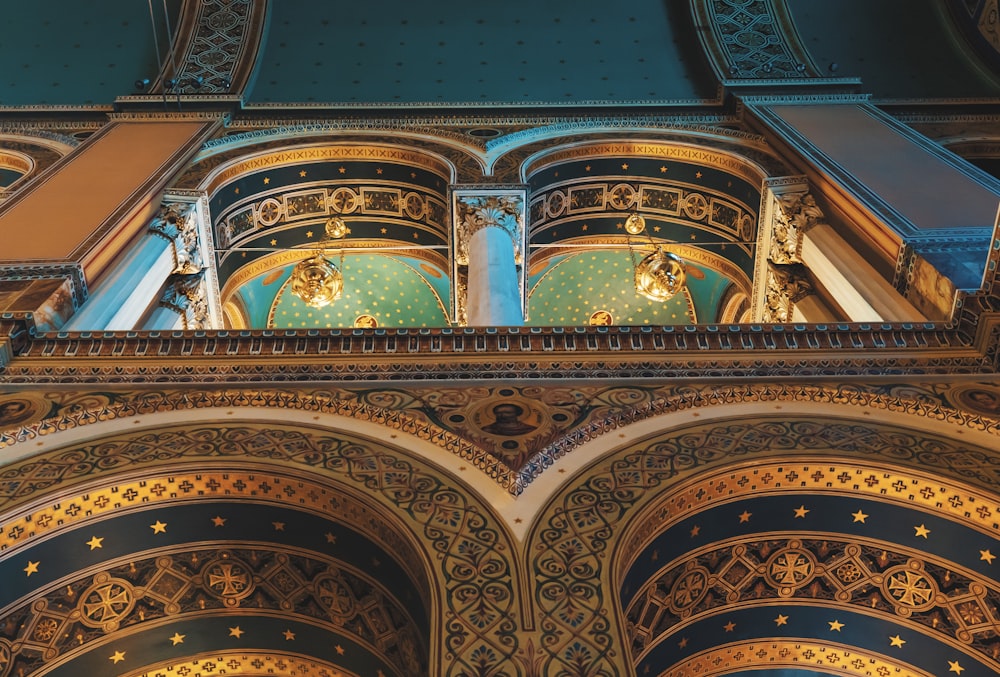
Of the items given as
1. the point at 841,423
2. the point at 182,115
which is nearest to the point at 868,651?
the point at 841,423

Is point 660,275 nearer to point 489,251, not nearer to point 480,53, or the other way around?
point 489,251

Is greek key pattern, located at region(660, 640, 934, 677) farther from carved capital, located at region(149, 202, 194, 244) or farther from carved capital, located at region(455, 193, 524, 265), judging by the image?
carved capital, located at region(149, 202, 194, 244)

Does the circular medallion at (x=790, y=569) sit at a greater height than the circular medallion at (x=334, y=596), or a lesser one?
greater

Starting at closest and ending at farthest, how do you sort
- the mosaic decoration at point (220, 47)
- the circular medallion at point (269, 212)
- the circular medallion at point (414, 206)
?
the circular medallion at point (269, 212)
the circular medallion at point (414, 206)
the mosaic decoration at point (220, 47)

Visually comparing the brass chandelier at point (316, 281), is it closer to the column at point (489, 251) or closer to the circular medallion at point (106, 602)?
the column at point (489, 251)

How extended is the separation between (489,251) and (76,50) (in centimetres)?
794

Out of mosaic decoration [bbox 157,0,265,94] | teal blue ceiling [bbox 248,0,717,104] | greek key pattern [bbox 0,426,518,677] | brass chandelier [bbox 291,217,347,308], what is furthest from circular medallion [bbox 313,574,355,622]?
mosaic decoration [bbox 157,0,265,94]

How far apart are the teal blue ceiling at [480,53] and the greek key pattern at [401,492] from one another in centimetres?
788

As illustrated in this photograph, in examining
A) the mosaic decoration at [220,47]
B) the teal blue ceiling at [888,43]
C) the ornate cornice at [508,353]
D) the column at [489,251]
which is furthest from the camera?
the teal blue ceiling at [888,43]

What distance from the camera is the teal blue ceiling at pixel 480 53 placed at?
42.4 ft

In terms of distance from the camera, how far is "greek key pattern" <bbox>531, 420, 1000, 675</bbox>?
447cm

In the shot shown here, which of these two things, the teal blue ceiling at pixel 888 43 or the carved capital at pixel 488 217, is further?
the teal blue ceiling at pixel 888 43

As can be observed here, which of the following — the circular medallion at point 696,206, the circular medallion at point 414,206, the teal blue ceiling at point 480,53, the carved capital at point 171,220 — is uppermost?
the teal blue ceiling at point 480,53

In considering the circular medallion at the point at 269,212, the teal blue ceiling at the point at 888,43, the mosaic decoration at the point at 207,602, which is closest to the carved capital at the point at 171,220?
the circular medallion at the point at 269,212
